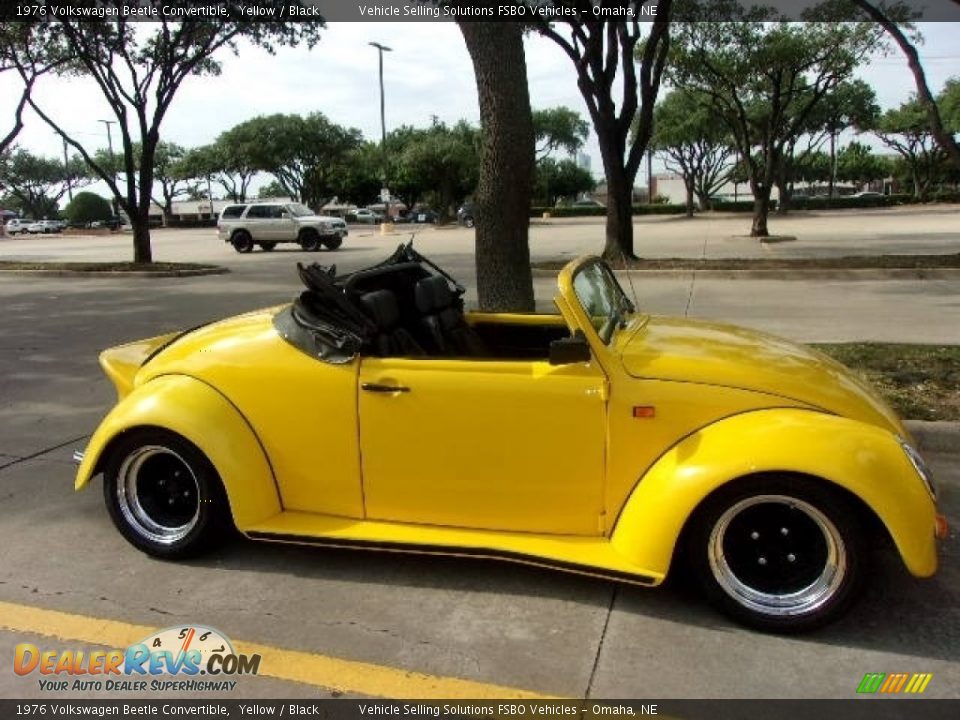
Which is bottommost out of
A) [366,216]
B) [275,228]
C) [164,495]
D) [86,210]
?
[164,495]

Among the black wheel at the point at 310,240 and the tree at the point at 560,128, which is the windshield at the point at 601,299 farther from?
the tree at the point at 560,128

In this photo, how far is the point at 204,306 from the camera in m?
12.7

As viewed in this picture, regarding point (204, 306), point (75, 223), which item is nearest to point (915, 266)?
point (204, 306)

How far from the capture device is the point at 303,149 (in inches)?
2339

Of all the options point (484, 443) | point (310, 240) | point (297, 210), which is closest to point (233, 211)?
point (297, 210)

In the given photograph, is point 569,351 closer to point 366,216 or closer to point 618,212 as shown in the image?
point 618,212

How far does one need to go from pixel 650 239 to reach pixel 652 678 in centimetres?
2756

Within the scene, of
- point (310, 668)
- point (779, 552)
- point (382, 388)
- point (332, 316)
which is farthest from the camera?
point (332, 316)

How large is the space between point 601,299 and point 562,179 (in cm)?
7268

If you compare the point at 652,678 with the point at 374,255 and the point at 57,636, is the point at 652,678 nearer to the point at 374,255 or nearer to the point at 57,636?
the point at 57,636

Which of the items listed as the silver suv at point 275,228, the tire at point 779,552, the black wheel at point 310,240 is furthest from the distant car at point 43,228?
the tire at point 779,552

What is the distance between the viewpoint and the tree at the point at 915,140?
196ft

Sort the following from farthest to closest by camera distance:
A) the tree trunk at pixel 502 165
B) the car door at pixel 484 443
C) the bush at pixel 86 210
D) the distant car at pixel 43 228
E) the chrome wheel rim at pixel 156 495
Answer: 1. the bush at pixel 86 210
2. the distant car at pixel 43 228
3. the tree trunk at pixel 502 165
4. the chrome wheel rim at pixel 156 495
5. the car door at pixel 484 443

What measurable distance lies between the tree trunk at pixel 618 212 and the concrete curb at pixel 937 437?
40.0 feet
